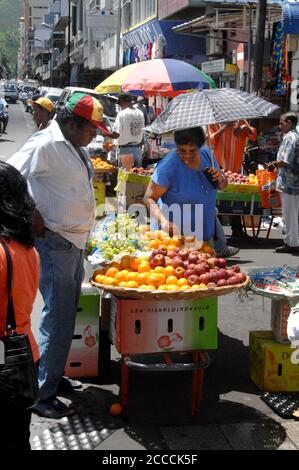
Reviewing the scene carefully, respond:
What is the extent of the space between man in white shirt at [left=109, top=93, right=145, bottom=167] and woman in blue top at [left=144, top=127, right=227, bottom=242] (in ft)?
24.4

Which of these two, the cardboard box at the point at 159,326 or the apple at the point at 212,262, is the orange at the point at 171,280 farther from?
the apple at the point at 212,262

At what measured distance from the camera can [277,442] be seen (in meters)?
4.55

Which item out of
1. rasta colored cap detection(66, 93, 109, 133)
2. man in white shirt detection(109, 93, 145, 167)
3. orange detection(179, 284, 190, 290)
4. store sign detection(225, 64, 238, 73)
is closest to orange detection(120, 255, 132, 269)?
orange detection(179, 284, 190, 290)

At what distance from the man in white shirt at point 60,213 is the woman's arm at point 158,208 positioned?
1.09 m

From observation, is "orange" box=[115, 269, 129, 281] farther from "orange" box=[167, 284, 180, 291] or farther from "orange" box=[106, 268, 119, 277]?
"orange" box=[167, 284, 180, 291]

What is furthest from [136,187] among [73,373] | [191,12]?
[191,12]

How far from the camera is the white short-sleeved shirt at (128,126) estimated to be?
13.4 meters

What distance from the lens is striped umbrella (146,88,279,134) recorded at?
21.8 ft

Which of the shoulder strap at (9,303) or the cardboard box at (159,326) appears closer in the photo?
the shoulder strap at (9,303)

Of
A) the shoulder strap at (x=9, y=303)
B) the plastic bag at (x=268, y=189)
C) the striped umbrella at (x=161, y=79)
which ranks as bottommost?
the plastic bag at (x=268, y=189)

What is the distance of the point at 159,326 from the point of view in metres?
4.90

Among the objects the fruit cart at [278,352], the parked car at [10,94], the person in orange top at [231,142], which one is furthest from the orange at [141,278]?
the parked car at [10,94]
